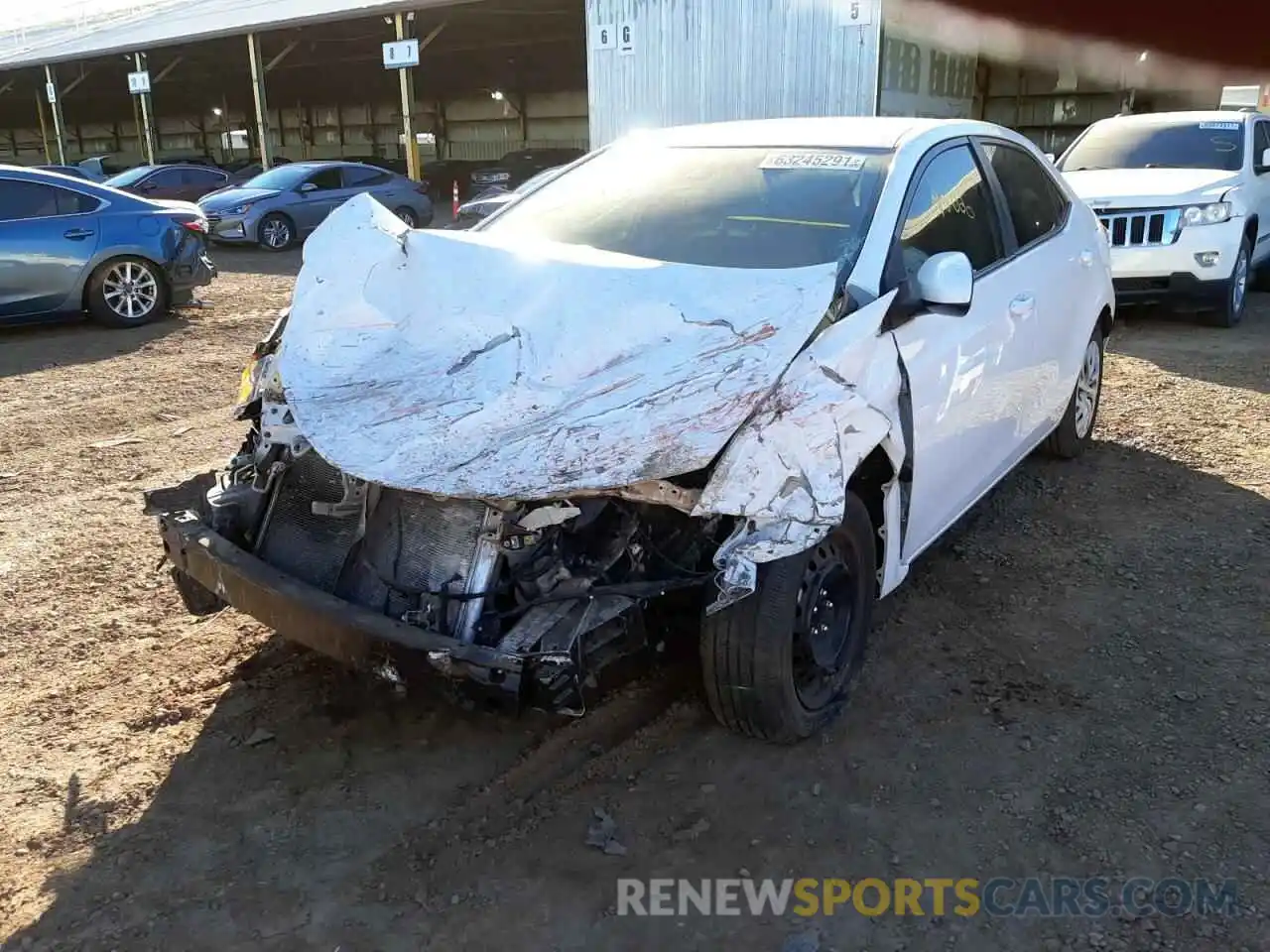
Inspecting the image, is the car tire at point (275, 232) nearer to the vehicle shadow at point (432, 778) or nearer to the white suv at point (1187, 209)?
the white suv at point (1187, 209)

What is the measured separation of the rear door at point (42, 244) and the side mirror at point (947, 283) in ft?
27.4

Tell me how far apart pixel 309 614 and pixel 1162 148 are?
9.73 m

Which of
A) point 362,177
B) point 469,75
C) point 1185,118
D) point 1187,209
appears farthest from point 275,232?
point 469,75

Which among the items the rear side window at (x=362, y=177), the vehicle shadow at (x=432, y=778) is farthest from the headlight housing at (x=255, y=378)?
the rear side window at (x=362, y=177)

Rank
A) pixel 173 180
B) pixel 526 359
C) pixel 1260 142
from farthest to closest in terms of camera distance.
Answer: pixel 173 180
pixel 1260 142
pixel 526 359

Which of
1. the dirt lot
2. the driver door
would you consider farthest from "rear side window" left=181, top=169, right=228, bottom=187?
the driver door

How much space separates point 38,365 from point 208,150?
1636 inches

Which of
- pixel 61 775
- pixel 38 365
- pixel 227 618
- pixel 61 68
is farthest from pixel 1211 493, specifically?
pixel 61 68

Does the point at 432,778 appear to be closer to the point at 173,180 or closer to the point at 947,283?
the point at 947,283

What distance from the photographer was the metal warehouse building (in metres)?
15.8

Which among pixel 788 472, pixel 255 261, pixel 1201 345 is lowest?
pixel 1201 345

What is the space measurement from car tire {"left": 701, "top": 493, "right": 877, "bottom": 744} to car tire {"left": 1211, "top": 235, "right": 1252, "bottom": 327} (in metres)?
7.14

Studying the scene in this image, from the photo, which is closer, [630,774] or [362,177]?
[630,774]

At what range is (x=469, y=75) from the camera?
3475 centimetres
